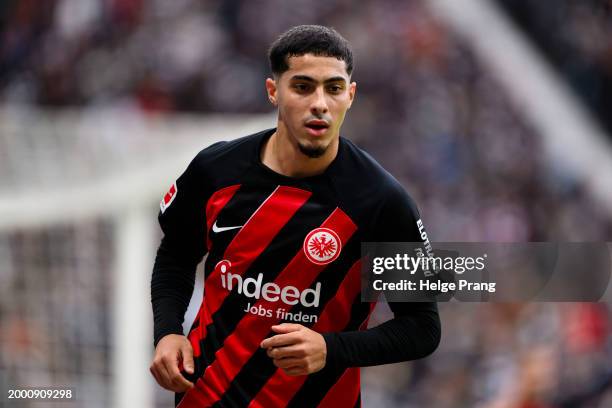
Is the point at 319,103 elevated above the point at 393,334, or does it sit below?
above

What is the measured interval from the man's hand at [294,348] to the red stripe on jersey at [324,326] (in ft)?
0.75

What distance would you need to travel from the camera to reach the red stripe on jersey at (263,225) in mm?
2859

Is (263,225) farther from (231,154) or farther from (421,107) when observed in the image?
(421,107)

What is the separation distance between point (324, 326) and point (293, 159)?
1.53ft

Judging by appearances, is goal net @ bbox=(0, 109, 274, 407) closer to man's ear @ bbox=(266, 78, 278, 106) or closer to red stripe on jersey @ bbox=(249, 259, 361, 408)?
man's ear @ bbox=(266, 78, 278, 106)

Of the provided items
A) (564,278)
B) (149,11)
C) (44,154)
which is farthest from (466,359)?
(149,11)

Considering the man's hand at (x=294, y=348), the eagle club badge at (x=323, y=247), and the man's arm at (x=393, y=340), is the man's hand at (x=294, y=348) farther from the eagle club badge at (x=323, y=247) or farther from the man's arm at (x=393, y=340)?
the eagle club badge at (x=323, y=247)

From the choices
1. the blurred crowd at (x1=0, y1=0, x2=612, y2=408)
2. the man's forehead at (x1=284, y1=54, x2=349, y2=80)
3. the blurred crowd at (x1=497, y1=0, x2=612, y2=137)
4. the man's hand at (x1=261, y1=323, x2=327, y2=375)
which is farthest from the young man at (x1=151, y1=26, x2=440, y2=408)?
the blurred crowd at (x1=497, y1=0, x2=612, y2=137)

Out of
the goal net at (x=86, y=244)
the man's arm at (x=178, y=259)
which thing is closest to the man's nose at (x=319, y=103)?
the man's arm at (x=178, y=259)

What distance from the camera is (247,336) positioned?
2.86 m

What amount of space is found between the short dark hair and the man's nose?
10 centimetres

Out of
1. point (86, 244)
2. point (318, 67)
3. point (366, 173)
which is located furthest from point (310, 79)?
point (86, 244)

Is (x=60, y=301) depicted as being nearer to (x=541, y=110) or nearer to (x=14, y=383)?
(x=14, y=383)

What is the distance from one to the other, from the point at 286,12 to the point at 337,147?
6810 millimetres
